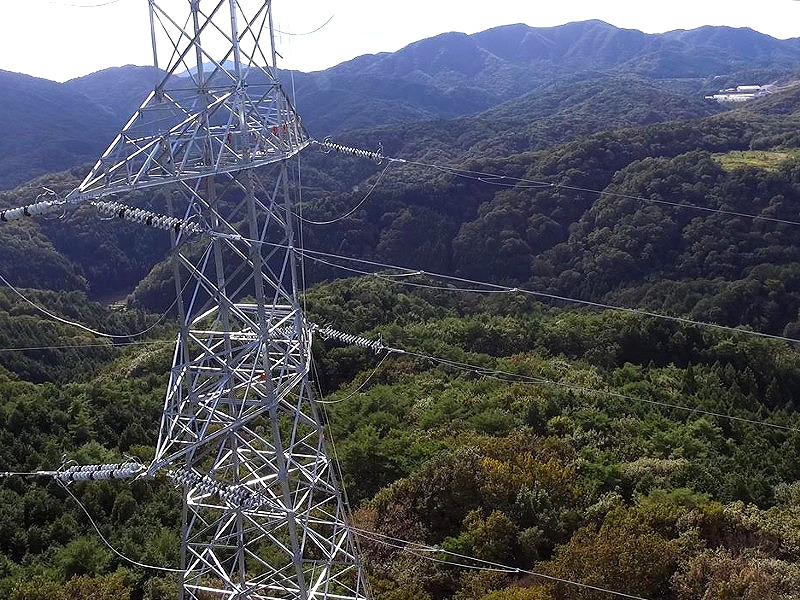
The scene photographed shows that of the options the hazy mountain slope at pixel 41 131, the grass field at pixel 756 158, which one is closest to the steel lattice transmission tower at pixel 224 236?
the grass field at pixel 756 158

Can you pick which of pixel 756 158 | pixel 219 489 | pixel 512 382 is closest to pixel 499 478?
pixel 219 489

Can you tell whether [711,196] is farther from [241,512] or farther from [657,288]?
[241,512]

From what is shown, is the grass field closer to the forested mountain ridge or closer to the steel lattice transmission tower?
the forested mountain ridge

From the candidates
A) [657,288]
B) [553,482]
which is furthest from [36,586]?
[657,288]

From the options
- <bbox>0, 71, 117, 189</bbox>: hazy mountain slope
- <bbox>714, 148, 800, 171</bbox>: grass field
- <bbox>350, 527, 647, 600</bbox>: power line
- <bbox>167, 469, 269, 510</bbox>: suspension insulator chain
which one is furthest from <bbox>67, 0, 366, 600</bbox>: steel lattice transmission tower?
<bbox>0, 71, 117, 189</bbox>: hazy mountain slope

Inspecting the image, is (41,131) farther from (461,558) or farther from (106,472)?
(106,472)

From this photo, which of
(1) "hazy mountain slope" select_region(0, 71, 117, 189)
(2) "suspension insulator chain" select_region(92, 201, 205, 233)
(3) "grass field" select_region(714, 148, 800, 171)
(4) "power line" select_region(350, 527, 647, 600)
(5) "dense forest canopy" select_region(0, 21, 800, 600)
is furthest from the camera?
(1) "hazy mountain slope" select_region(0, 71, 117, 189)

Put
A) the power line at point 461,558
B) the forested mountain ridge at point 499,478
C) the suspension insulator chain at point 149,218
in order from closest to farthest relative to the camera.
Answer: the suspension insulator chain at point 149,218 → the power line at point 461,558 → the forested mountain ridge at point 499,478

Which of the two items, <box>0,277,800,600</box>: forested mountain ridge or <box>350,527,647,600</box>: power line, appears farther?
<box>0,277,800,600</box>: forested mountain ridge

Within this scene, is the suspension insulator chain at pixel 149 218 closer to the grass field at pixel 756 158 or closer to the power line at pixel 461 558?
the power line at pixel 461 558

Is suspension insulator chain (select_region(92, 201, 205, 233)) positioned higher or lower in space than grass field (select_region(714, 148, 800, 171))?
higher

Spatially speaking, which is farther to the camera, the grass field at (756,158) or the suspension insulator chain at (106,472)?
the grass field at (756,158)
